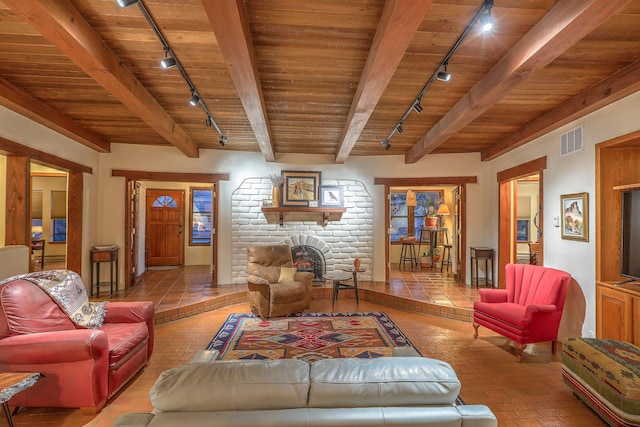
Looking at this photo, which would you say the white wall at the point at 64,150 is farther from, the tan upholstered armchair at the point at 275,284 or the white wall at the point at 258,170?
the tan upholstered armchair at the point at 275,284

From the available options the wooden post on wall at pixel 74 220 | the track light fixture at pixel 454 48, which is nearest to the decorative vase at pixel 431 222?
the track light fixture at pixel 454 48

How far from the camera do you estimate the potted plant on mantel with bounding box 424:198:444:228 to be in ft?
24.1

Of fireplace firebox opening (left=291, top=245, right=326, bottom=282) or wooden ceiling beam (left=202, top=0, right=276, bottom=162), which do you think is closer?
wooden ceiling beam (left=202, top=0, right=276, bottom=162)

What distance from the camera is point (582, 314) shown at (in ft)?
10.9

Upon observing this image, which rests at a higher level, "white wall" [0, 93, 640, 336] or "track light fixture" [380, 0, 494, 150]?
"track light fixture" [380, 0, 494, 150]

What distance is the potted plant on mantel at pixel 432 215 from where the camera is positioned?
7352 millimetres

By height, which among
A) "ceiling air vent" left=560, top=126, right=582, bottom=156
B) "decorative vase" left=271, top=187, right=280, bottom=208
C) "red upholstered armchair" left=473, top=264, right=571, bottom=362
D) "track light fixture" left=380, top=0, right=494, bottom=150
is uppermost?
"track light fixture" left=380, top=0, right=494, bottom=150

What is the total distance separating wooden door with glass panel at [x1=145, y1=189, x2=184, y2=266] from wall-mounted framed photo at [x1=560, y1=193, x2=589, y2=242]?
7.56 m

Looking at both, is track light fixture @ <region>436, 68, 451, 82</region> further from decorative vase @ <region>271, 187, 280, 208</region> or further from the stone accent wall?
decorative vase @ <region>271, 187, 280, 208</region>

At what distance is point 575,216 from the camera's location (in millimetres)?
3426

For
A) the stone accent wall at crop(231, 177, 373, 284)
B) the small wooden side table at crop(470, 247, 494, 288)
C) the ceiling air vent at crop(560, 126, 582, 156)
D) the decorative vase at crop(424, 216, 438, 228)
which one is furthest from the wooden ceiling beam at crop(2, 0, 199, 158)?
the decorative vase at crop(424, 216, 438, 228)

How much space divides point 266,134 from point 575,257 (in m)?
3.85

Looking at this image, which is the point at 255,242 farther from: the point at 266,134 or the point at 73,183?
the point at 73,183

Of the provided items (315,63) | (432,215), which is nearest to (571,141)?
(315,63)
